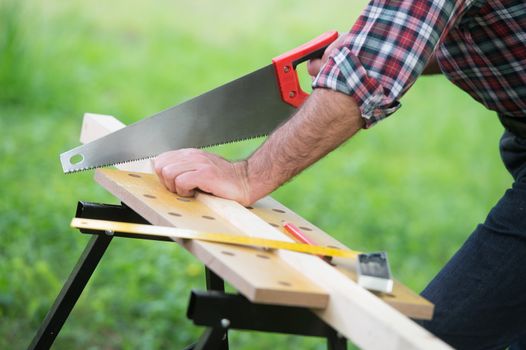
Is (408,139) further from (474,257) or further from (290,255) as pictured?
(290,255)

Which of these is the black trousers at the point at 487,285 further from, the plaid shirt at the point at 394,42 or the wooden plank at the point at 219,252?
the wooden plank at the point at 219,252

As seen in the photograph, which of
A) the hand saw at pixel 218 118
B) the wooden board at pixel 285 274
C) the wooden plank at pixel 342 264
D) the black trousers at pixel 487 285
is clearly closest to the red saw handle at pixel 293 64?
the hand saw at pixel 218 118

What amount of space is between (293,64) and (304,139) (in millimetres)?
612

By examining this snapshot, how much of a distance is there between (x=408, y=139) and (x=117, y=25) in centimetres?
382

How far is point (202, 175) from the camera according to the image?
250cm

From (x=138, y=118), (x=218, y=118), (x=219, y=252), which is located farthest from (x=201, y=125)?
(x=138, y=118)

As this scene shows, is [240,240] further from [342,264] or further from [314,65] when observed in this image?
[314,65]

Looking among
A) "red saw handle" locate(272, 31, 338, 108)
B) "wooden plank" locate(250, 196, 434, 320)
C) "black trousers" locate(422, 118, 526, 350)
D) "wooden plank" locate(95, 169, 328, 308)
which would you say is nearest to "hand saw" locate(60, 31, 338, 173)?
"red saw handle" locate(272, 31, 338, 108)

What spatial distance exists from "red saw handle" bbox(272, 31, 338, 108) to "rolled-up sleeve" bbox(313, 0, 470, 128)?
64cm

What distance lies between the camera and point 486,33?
254 centimetres

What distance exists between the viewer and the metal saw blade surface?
9.37 feet

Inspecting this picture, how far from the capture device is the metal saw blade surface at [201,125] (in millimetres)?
2857

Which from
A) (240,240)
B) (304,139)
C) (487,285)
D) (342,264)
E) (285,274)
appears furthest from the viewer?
(487,285)

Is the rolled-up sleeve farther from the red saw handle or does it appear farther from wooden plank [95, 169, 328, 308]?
the red saw handle
